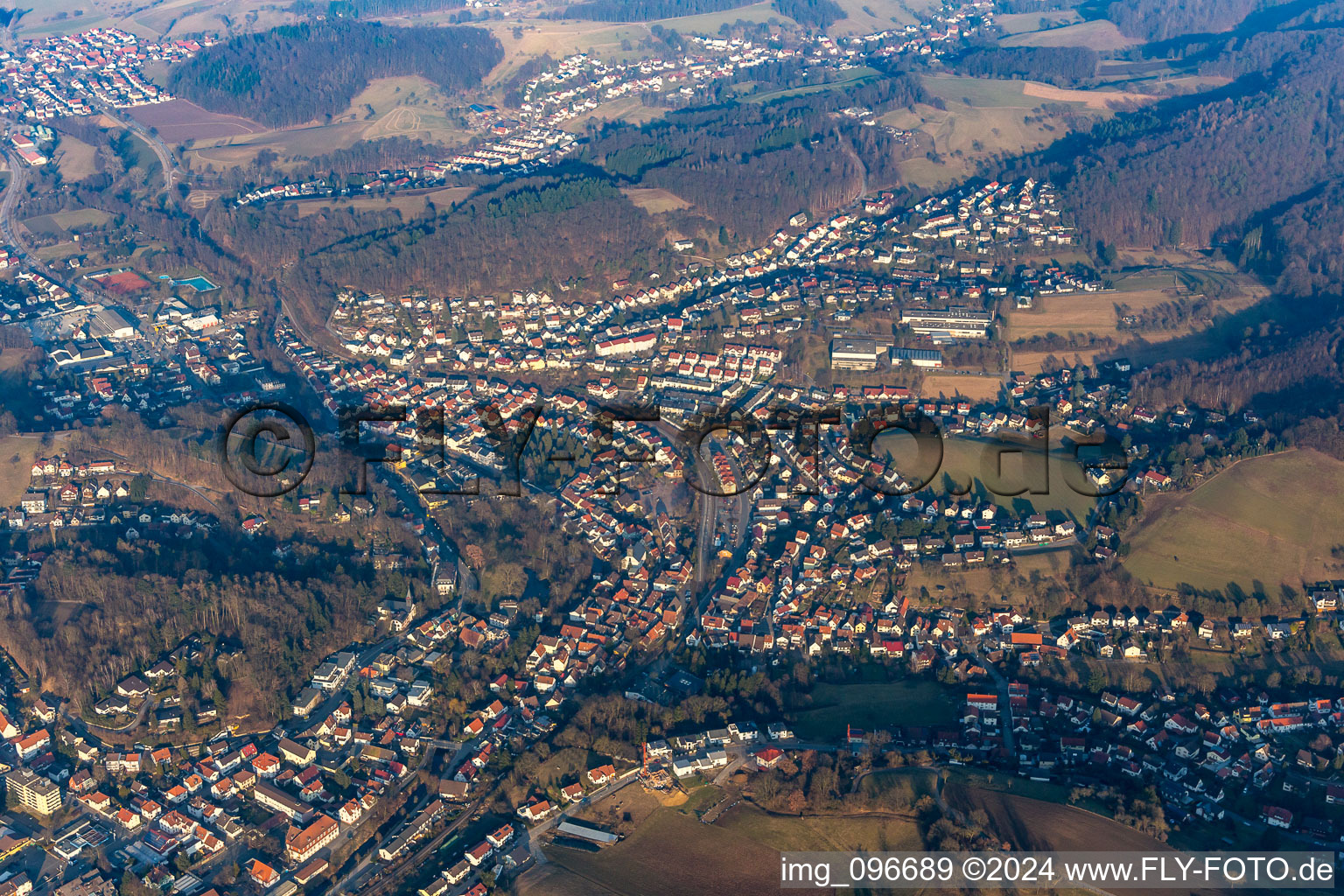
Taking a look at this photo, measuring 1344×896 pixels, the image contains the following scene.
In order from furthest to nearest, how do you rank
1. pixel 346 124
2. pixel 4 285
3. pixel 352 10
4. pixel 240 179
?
pixel 352 10 → pixel 346 124 → pixel 240 179 → pixel 4 285

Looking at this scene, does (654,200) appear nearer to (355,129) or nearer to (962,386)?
(962,386)

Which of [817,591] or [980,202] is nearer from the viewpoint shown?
[817,591]

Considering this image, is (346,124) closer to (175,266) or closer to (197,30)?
(175,266)

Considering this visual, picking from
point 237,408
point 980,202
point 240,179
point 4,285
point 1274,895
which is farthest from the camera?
point 240,179

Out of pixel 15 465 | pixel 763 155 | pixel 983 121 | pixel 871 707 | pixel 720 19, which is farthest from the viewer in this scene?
pixel 720 19

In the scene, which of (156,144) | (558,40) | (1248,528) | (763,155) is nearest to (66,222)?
(156,144)

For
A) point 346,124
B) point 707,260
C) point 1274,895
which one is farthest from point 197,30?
point 1274,895

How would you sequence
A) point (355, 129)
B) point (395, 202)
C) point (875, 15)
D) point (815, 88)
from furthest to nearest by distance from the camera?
1. point (875, 15)
2. point (815, 88)
3. point (355, 129)
4. point (395, 202)
